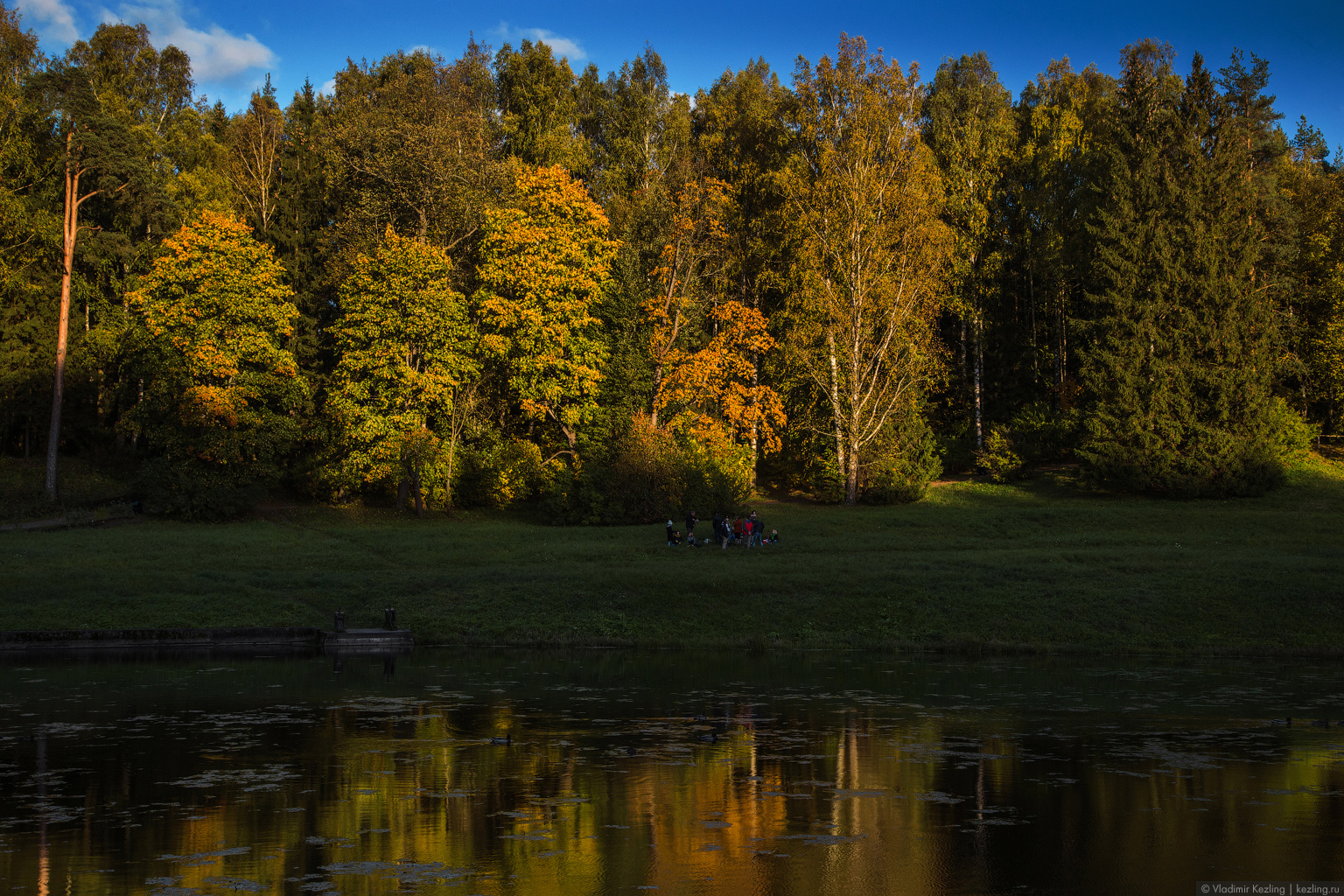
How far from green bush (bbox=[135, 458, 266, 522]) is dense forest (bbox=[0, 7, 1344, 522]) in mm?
171

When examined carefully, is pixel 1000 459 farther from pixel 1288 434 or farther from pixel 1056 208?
pixel 1056 208

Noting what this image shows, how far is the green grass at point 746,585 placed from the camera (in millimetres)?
28641

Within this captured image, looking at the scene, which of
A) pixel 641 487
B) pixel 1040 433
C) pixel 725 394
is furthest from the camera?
pixel 1040 433

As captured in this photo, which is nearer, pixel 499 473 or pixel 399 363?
pixel 399 363

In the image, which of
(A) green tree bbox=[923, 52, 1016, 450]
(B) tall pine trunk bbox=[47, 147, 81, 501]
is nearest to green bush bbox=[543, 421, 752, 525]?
(A) green tree bbox=[923, 52, 1016, 450]

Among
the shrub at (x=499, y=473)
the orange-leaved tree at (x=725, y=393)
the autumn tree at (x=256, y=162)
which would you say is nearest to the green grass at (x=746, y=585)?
the shrub at (x=499, y=473)

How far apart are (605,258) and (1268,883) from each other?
51675 mm

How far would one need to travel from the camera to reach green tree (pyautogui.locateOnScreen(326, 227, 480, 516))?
53750 mm

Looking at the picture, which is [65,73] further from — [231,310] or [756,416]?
[756,416]

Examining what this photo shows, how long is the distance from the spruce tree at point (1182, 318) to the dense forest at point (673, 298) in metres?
0.19

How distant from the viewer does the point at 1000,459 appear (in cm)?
6056

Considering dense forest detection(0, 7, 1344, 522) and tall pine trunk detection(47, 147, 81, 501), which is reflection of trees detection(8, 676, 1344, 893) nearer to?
dense forest detection(0, 7, 1344, 522)

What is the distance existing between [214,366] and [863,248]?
34384mm

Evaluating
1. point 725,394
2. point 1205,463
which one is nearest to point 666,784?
point 725,394
